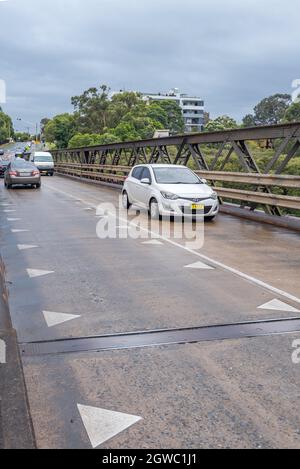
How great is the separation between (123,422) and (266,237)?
8.12 m

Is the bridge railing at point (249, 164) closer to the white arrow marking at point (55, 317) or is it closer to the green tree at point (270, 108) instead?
the white arrow marking at point (55, 317)

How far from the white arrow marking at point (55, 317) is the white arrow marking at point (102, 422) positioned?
1769mm

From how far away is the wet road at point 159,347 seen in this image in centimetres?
338

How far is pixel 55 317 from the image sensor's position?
5.52 meters

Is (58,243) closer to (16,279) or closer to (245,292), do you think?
(16,279)

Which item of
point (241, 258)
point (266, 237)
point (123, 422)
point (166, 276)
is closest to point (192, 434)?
point (123, 422)

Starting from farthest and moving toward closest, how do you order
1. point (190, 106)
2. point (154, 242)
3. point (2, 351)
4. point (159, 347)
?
point (190, 106) < point (154, 242) < point (159, 347) < point (2, 351)

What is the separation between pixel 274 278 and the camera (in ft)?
24.1

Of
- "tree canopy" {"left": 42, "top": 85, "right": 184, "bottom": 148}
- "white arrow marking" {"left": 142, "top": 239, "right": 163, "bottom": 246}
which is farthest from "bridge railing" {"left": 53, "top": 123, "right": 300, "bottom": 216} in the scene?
"tree canopy" {"left": 42, "top": 85, "right": 184, "bottom": 148}

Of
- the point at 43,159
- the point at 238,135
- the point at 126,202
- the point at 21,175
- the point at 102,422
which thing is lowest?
the point at 102,422

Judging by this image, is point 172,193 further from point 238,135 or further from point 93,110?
point 93,110

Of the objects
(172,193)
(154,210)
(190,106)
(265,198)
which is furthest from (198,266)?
(190,106)

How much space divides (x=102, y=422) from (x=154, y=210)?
34.1 ft

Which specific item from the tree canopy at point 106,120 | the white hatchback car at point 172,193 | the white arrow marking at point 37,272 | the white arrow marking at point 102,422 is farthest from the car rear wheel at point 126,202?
the tree canopy at point 106,120
